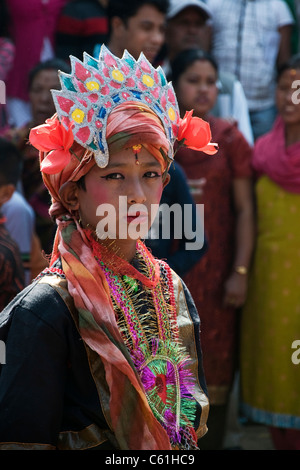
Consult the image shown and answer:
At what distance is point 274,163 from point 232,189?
30 cm

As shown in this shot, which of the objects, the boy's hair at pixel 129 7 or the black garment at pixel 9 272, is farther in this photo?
the boy's hair at pixel 129 7

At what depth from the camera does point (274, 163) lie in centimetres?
455

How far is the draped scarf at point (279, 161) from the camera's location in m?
4.52

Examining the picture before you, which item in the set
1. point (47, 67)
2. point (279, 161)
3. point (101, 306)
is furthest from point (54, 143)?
point (47, 67)

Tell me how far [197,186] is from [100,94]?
2.28 m

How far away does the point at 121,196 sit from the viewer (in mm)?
2137

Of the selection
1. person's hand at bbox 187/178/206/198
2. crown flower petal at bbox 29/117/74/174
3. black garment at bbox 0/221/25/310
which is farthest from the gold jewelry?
crown flower petal at bbox 29/117/74/174

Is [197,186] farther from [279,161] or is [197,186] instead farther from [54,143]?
[54,143]

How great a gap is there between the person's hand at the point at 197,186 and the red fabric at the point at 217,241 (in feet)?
0.11

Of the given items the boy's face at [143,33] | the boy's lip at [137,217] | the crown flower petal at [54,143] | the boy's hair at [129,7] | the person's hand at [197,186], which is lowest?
the boy's lip at [137,217]

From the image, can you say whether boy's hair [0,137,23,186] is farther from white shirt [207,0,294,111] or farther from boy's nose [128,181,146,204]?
white shirt [207,0,294,111]

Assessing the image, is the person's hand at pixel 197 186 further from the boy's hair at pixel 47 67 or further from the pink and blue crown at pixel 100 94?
the pink and blue crown at pixel 100 94

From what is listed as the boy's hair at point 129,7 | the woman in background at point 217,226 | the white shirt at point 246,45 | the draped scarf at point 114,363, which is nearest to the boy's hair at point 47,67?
the boy's hair at point 129,7

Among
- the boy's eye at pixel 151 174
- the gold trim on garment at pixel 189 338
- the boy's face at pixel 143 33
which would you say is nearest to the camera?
the boy's eye at pixel 151 174
